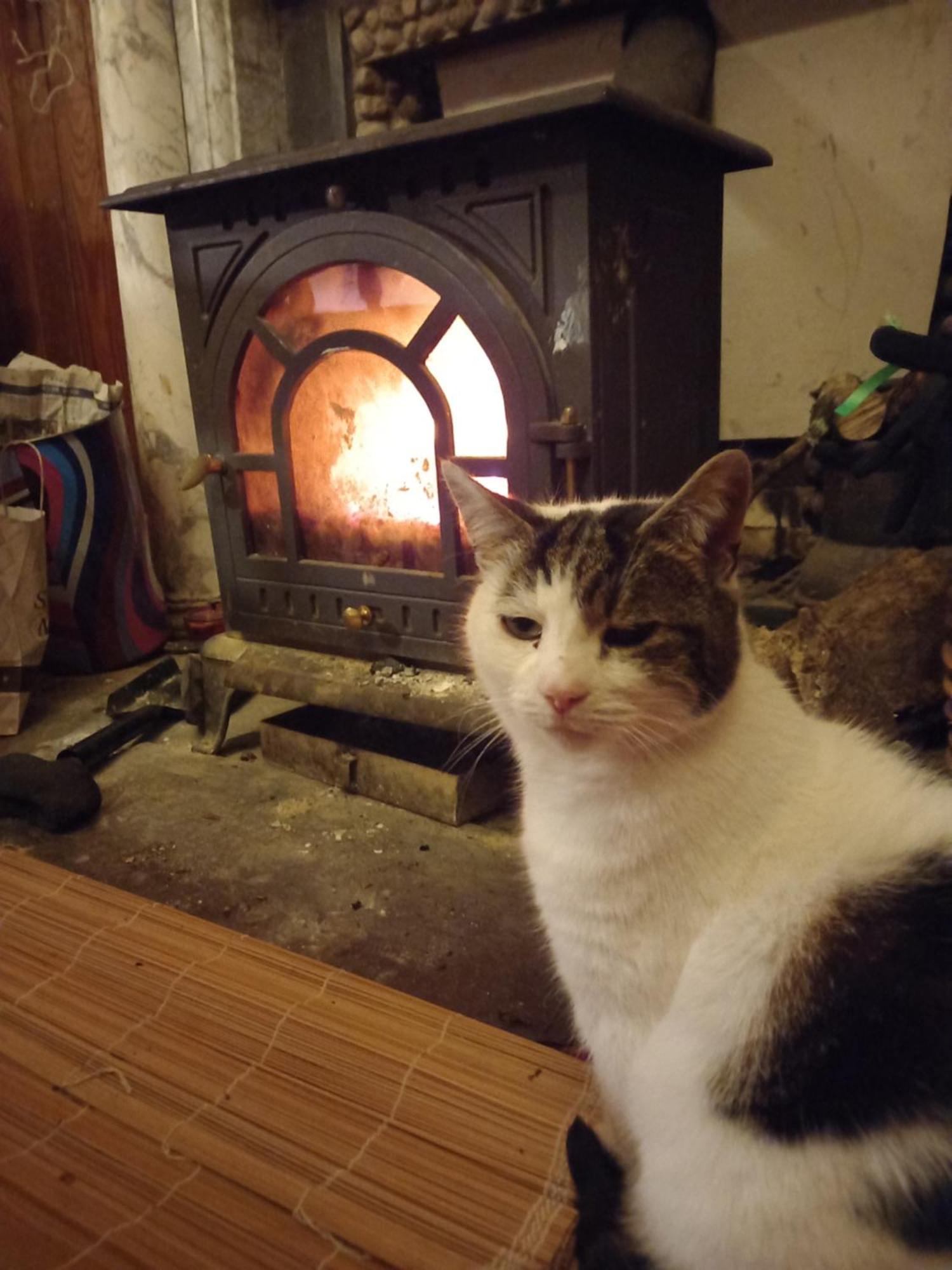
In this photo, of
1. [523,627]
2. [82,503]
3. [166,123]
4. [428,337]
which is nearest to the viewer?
[523,627]

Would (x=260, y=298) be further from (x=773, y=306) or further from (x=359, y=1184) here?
(x=359, y=1184)

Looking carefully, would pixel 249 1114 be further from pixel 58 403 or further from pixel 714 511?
pixel 58 403

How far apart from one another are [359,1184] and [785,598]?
5.39ft

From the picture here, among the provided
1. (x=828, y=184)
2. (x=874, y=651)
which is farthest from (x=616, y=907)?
(x=828, y=184)

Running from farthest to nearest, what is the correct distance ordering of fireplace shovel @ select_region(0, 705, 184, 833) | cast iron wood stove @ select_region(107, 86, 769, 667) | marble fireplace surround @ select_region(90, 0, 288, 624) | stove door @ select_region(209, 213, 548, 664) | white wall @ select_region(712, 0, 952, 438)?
marble fireplace surround @ select_region(90, 0, 288, 624)
white wall @ select_region(712, 0, 952, 438)
fireplace shovel @ select_region(0, 705, 184, 833)
stove door @ select_region(209, 213, 548, 664)
cast iron wood stove @ select_region(107, 86, 769, 667)

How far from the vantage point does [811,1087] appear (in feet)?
2.04

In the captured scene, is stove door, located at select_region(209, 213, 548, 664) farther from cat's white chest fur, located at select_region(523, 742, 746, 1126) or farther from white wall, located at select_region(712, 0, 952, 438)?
white wall, located at select_region(712, 0, 952, 438)

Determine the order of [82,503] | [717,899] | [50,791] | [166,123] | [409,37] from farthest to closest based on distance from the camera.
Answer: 1. [82,503]
2. [166,123]
3. [409,37]
4. [50,791]
5. [717,899]

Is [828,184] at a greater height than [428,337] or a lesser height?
greater

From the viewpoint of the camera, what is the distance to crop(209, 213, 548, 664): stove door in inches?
57.0

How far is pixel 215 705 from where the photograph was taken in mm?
2037

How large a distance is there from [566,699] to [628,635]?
0.09 metres

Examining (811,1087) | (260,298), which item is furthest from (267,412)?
(811,1087)

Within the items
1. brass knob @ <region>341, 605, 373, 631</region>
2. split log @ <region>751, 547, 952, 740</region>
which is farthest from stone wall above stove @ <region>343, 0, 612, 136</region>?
split log @ <region>751, 547, 952, 740</region>
